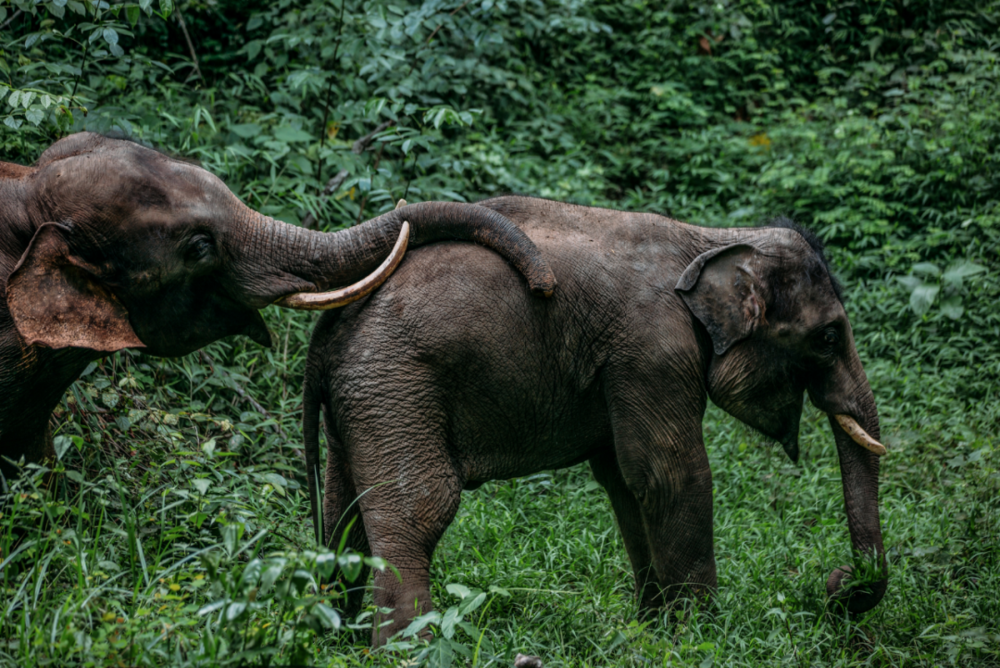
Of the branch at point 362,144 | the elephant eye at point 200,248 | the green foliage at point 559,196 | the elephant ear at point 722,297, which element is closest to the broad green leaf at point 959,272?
the green foliage at point 559,196

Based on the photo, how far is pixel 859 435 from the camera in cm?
367

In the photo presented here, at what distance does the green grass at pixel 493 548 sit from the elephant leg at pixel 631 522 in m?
Answer: 0.16

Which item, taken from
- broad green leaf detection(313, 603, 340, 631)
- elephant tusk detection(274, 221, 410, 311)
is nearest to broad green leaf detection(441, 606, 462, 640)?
broad green leaf detection(313, 603, 340, 631)

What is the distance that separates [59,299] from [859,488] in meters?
3.24

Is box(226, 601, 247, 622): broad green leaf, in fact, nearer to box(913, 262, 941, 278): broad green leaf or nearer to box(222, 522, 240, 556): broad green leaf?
box(222, 522, 240, 556): broad green leaf

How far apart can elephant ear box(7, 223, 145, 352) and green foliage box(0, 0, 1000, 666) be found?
47cm

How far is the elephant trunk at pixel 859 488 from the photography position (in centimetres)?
359

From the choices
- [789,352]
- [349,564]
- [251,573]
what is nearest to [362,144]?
[789,352]

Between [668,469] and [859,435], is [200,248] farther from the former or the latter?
[859,435]

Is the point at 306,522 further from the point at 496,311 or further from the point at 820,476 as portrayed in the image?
the point at 820,476

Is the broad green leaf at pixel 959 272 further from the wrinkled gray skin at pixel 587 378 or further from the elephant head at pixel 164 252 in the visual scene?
the elephant head at pixel 164 252

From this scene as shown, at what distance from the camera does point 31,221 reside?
2945 mm

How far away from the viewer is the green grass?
8.20ft

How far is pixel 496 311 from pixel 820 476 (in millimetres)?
2846
